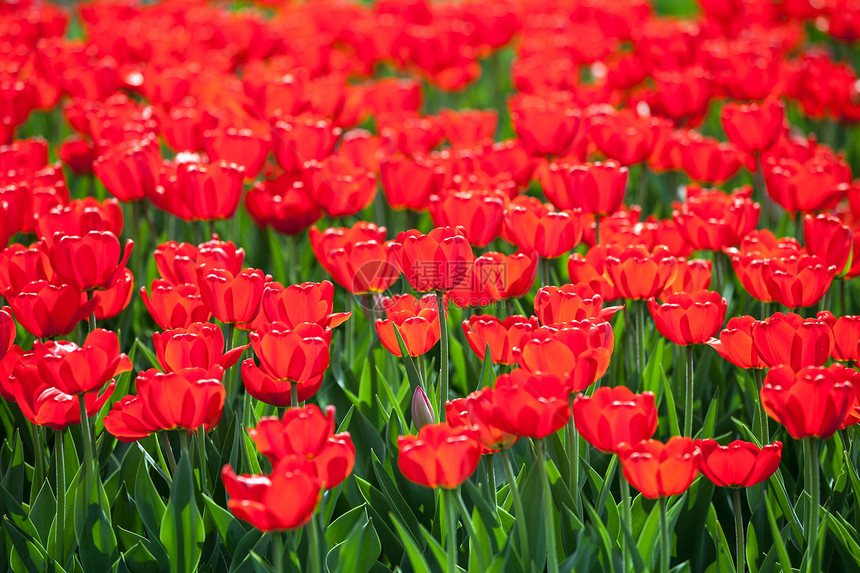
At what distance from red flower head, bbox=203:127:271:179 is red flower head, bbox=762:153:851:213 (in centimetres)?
159

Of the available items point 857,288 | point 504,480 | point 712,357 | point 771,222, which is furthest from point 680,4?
point 504,480

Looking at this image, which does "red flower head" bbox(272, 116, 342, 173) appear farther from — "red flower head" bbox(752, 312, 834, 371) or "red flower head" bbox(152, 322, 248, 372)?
"red flower head" bbox(752, 312, 834, 371)

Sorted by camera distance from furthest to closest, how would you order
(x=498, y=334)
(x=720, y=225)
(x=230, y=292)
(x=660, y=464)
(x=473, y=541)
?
(x=720, y=225) < (x=230, y=292) < (x=498, y=334) < (x=473, y=541) < (x=660, y=464)

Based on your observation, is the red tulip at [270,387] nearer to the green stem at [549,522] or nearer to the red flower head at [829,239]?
the green stem at [549,522]

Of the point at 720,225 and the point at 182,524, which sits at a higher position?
the point at 720,225

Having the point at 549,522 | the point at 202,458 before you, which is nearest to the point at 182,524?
the point at 202,458

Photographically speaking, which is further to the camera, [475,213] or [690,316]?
[475,213]

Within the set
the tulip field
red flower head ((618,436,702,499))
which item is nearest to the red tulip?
the tulip field

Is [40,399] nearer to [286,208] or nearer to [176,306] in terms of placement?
[176,306]

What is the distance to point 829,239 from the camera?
2.26 m

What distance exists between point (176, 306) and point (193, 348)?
27cm

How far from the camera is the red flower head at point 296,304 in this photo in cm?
181

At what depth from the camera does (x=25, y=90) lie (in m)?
3.37

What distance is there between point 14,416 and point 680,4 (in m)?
8.22
